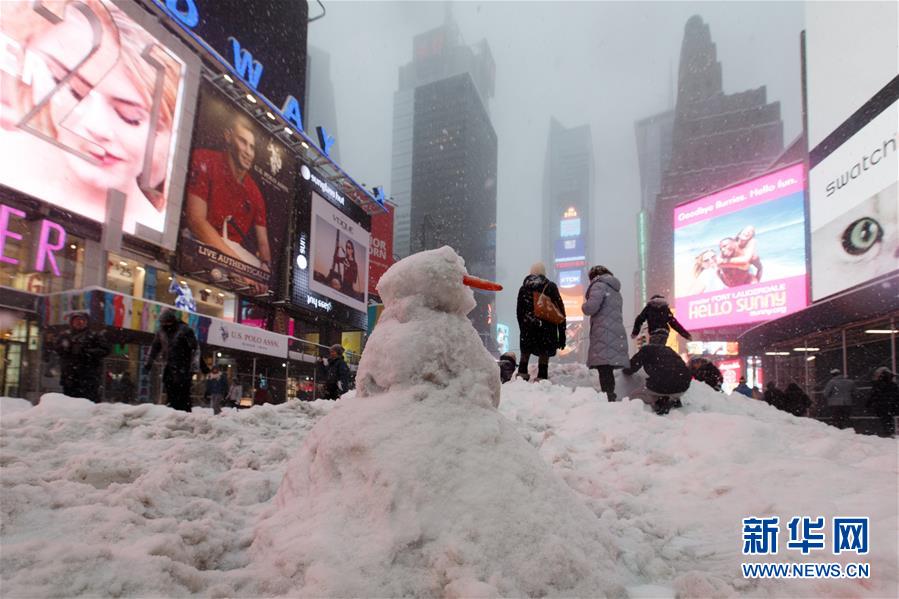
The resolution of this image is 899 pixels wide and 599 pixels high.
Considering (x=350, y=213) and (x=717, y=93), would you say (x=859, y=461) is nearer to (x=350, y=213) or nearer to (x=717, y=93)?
(x=350, y=213)

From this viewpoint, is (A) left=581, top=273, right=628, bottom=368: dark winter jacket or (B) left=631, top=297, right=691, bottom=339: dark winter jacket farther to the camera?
(A) left=581, top=273, right=628, bottom=368: dark winter jacket

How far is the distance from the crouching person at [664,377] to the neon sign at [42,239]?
62.2ft

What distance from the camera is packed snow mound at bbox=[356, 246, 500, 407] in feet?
9.70

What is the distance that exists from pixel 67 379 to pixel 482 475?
7.26 meters

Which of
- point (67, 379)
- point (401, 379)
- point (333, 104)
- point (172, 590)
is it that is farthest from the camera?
point (333, 104)

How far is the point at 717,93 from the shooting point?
151 m

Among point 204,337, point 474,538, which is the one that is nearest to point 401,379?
point 474,538

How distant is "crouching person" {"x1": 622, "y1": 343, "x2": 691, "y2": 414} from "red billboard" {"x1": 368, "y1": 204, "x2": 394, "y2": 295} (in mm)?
34487

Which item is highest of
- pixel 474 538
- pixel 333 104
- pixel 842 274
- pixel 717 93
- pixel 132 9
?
pixel 333 104

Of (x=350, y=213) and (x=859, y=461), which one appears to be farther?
(x=350, y=213)

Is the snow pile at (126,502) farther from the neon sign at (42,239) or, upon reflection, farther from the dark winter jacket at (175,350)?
the neon sign at (42,239)

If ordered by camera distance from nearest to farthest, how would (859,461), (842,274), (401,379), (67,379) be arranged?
(401,379) < (859,461) < (67,379) < (842,274)

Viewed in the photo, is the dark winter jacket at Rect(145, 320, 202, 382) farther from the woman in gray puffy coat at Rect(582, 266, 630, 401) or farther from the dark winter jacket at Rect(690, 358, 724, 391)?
the dark winter jacket at Rect(690, 358, 724, 391)

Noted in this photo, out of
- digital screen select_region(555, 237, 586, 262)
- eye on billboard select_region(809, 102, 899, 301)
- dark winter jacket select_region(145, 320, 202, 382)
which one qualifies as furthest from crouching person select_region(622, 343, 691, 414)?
digital screen select_region(555, 237, 586, 262)
